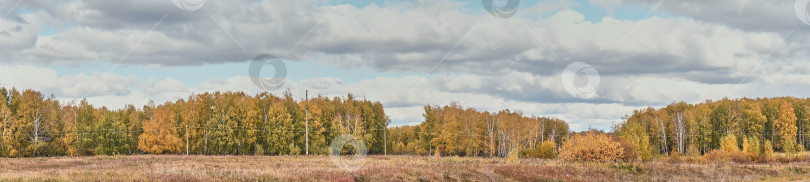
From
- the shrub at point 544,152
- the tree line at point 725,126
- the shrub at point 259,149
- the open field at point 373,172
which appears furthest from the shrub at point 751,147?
the shrub at point 259,149

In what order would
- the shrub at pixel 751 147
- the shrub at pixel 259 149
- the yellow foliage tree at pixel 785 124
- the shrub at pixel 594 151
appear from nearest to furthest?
the shrub at pixel 594 151 → the shrub at pixel 259 149 → the shrub at pixel 751 147 → the yellow foliage tree at pixel 785 124

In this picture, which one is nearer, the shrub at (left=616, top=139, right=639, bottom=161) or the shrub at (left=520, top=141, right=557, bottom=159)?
the shrub at (left=616, top=139, right=639, bottom=161)

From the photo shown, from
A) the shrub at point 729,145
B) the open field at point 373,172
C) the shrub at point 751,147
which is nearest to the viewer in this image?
the open field at point 373,172

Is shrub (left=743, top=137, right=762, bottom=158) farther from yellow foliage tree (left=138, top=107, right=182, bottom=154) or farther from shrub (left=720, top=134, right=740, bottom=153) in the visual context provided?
yellow foliage tree (left=138, top=107, right=182, bottom=154)

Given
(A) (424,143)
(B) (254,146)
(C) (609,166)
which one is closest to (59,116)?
(B) (254,146)

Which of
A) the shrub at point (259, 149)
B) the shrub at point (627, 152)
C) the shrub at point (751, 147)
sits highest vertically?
the shrub at point (627, 152)

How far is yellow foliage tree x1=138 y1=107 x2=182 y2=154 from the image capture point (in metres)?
85.4

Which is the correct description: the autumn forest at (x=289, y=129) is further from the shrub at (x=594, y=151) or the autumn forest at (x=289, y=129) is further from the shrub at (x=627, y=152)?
the shrub at (x=594, y=151)

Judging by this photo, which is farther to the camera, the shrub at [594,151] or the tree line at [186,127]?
the tree line at [186,127]

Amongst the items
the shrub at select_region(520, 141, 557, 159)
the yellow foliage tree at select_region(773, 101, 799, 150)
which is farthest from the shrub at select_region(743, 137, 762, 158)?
the shrub at select_region(520, 141, 557, 159)

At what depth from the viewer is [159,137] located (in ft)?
282

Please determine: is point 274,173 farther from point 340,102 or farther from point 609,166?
point 340,102

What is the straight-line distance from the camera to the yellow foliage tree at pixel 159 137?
280ft

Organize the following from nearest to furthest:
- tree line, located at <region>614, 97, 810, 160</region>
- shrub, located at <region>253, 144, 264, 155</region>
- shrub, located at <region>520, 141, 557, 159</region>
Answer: shrub, located at <region>520, 141, 557, 159</region> → shrub, located at <region>253, 144, 264, 155</region> → tree line, located at <region>614, 97, 810, 160</region>
